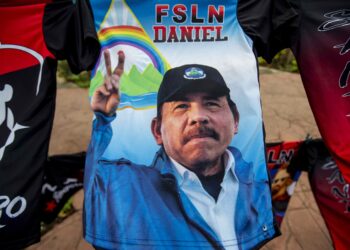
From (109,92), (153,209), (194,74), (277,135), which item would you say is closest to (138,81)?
(109,92)

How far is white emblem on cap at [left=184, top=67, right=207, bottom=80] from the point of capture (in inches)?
59.9

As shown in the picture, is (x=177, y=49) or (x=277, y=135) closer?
(x=177, y=49)

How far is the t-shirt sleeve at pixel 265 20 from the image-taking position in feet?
5.20

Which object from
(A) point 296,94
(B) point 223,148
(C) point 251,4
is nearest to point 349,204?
(B) point 223,148

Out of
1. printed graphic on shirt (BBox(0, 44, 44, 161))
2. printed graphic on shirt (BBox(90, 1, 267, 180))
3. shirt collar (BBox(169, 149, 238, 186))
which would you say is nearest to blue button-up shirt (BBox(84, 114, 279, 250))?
shirt collar (BBox(169, 149, 238, 186))

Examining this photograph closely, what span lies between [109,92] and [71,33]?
327 mm

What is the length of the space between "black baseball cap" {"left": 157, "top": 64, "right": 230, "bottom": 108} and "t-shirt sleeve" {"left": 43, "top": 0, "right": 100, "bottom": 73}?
333mm

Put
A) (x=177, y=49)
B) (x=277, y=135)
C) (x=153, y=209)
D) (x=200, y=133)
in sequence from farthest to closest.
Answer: (x=277, y=135), (x=177, y=49), (x=200, y=133), (x=153, y=209)

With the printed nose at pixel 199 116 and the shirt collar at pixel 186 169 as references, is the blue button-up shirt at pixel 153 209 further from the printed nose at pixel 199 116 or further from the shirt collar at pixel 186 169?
the printed nose at pixel 199 116

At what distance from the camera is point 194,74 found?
5.01ft

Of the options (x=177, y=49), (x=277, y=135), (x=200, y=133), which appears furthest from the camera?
(x=277, y=135)

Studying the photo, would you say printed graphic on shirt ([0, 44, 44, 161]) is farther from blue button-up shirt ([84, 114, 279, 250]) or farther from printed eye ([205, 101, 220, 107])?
printed eye ([205, 101, 220, 107])

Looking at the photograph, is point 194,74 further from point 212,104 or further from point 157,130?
point 157,130

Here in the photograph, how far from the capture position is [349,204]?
2.03 metres
